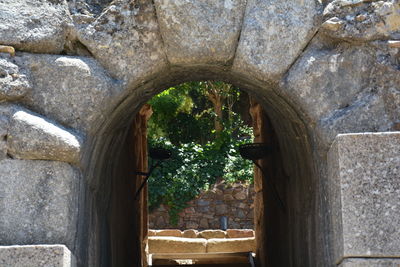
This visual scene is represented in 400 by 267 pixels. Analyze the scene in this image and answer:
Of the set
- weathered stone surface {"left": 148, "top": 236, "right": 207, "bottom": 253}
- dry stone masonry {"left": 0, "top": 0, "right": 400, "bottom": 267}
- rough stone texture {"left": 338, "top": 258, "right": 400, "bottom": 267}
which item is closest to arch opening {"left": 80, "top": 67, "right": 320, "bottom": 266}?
dry stone masonry {"left": 0, "top": 0, "right": 400, "bottom": 267}

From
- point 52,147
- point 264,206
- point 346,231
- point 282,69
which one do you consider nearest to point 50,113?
point 52,147

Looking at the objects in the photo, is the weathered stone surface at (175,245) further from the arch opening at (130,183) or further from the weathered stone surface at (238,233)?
the arch opening at (130,183)

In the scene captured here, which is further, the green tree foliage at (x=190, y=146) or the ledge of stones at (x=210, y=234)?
the green tree foliage at (x=190, y=146)

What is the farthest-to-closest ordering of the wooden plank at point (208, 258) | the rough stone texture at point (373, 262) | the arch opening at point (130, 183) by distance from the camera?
the wooden plank at point (208, 258) < the arch opening at point (130, 183) < the rough stone texture at point (373, 262)

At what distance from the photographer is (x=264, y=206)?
245 inches

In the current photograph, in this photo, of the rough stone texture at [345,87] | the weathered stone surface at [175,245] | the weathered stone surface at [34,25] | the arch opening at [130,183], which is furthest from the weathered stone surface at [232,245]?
the weathered stone surface at [34,25]

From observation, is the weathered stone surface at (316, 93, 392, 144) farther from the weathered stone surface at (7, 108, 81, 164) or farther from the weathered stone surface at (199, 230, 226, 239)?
the weathered stone surface at (199, 230, 226, 239)

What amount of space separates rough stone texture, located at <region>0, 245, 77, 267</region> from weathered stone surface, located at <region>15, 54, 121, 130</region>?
62cm

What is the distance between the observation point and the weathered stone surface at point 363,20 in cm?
318

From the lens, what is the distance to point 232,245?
30.6 ft

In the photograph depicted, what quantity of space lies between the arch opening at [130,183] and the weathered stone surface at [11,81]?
1.51ft

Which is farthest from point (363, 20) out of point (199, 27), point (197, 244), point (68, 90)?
point (197, 244)

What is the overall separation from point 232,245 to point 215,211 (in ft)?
11.0

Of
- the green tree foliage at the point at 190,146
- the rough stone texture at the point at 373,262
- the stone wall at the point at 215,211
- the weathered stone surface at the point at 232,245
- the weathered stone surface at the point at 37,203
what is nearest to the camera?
the rough stone texture at the point at 373,262
